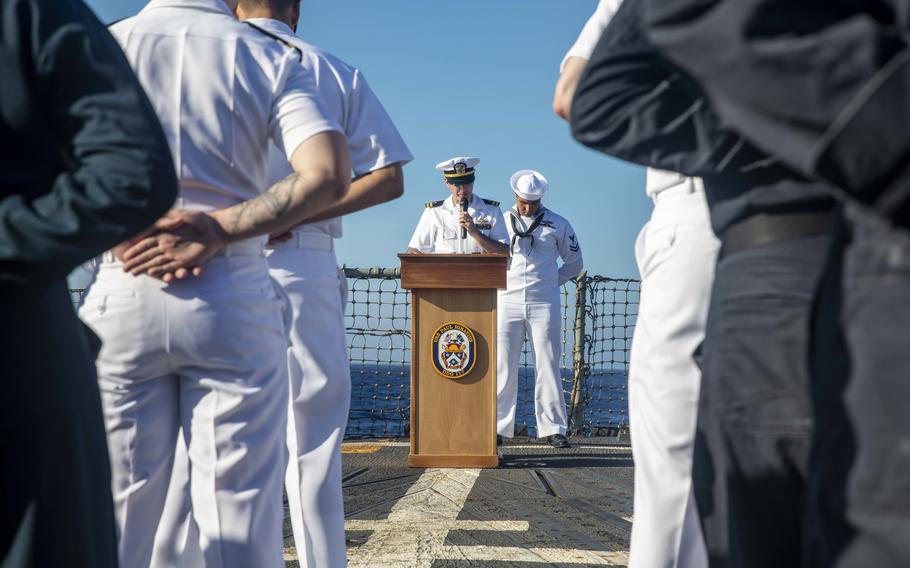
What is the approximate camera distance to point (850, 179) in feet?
3.41

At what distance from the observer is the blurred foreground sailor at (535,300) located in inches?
328

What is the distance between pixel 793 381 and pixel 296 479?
2.00m

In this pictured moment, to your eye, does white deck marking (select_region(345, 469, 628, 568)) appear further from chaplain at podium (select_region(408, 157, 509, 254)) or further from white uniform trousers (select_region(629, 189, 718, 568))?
chaplain at podium (select_region(408, 157, 509, 254))

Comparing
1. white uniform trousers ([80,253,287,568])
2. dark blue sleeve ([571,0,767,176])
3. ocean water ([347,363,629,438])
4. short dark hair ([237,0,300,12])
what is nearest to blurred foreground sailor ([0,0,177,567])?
white uniform trousers ([80,253,287,568])

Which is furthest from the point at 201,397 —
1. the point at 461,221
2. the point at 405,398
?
the point at 405,398

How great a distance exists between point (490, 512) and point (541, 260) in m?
4.11

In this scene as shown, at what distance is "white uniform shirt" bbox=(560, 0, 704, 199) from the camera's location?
223 cm

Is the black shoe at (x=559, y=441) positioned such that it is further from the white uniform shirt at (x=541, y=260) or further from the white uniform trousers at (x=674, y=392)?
the white uniform trousers at (x=674, y=392)

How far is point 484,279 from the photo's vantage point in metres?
6.47

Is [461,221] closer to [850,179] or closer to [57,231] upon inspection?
[57,231]

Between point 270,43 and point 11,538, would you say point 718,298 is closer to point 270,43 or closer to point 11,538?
point 11,538

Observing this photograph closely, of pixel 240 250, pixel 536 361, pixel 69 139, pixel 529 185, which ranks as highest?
pixel 529 185

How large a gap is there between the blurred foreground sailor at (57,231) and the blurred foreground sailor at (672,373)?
108cm

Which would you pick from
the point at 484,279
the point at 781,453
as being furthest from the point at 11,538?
the point at 484,279
